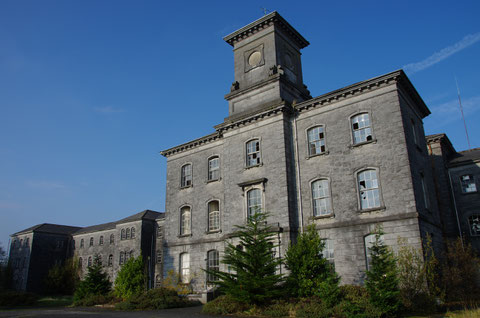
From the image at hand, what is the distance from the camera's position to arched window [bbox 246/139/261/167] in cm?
2572

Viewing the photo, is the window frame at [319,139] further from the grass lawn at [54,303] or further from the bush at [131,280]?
the grass lawn at [54,303]

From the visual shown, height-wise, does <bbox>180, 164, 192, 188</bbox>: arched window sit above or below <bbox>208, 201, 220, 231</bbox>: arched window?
above

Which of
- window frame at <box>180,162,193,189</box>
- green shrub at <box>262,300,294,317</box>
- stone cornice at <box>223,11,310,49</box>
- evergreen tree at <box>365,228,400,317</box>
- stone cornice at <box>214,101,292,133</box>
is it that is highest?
stone cornice at <box>223,11,310,49</box>

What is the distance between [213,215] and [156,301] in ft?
26.8

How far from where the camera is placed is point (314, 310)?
16344 millimetres

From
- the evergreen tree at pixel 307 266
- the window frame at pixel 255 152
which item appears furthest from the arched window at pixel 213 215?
the evergreen tree at pixel 307 266

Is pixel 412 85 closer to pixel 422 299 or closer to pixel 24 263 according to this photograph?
pixel 422 299

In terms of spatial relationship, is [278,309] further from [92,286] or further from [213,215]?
[92,286]

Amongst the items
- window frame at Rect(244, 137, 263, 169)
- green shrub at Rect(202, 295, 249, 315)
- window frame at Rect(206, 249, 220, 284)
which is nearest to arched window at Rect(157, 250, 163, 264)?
window frame at Rect(206, 249, 220, 284)

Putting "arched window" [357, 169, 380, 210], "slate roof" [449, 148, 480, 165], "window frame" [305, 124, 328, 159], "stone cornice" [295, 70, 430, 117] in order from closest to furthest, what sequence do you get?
"arched window" [357, 169, 380, 210]
"stone cornice" [295, 70, 430, 117]
"window frame" [305, 124, 328, 159]
"slate roof" [449, 148, 480, 165]

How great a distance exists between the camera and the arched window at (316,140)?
77.5 ft

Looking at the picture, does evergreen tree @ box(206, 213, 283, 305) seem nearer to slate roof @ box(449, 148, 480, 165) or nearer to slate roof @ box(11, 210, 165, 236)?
slate roof @ box(449, 148, 480, 165)

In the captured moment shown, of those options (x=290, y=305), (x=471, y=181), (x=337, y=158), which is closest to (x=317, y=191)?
(x=337, y=158)

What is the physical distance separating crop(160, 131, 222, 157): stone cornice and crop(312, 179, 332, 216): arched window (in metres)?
9.79
